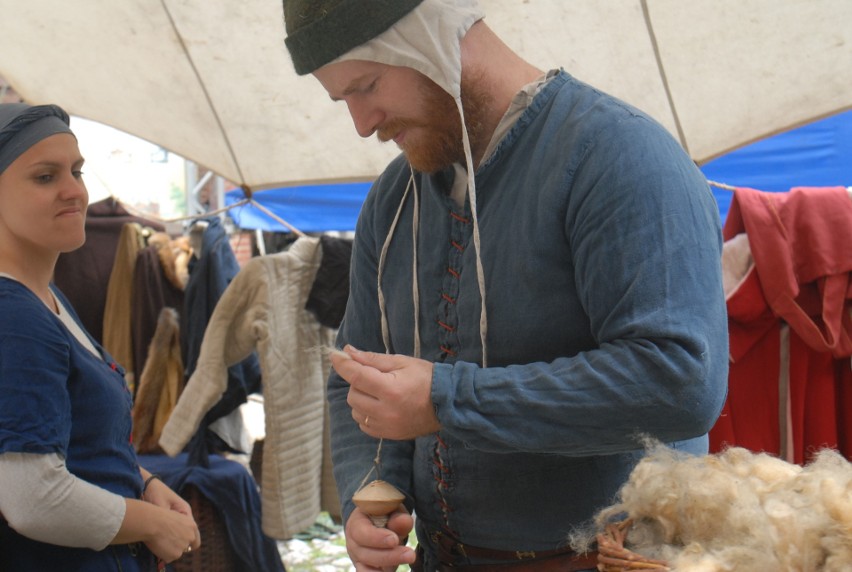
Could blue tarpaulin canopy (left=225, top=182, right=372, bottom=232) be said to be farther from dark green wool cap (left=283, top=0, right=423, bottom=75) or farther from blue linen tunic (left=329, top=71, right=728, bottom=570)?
dark green wool cap (left=283, top=0, right=423, bottom=75)

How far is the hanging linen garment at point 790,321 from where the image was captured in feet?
7.89

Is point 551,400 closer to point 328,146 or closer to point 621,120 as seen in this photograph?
point 621,120

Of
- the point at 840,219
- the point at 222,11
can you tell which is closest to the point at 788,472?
the point at 840,219

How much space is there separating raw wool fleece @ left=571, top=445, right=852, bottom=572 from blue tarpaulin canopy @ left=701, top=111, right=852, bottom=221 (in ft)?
7.46

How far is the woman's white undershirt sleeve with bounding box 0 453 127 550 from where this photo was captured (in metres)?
1.57

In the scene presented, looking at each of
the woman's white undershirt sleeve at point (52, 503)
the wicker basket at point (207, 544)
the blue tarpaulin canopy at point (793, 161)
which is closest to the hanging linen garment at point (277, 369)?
the wicker basket at point (207, 544)

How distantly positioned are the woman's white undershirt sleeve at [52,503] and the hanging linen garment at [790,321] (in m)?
1.82

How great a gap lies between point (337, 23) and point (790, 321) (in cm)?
175

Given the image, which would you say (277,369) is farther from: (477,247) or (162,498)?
(477,247)

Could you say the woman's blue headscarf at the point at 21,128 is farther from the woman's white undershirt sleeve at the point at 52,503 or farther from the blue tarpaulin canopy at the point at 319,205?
the blue tarpaulin canopy at the point at 319,205

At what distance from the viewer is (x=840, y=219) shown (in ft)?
7.94

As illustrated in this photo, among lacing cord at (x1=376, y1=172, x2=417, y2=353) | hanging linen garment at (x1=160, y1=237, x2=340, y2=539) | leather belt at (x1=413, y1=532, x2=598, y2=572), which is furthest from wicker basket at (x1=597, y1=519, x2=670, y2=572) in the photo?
hanging linen garment at (x1=160, y1=237, x2=340, y2=539)

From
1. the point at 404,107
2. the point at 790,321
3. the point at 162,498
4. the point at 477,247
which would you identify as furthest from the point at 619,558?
the point at 790,321

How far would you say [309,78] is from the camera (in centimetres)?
298
